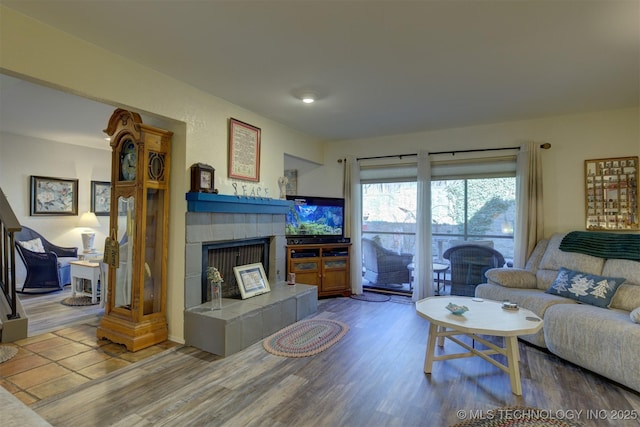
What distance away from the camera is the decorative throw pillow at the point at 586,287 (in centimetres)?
275

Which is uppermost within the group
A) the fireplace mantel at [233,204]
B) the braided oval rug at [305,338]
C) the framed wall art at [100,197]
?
the framed wall art at [100,197]

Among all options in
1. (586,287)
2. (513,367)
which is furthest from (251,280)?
(586,287)

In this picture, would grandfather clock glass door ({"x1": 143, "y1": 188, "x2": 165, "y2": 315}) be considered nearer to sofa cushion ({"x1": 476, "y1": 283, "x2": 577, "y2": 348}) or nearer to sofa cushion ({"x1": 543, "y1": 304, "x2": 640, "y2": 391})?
sofa cushion ({"x1": 476, "y1": 283, "x2": 577, "y2": 348})

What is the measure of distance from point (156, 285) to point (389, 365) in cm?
222

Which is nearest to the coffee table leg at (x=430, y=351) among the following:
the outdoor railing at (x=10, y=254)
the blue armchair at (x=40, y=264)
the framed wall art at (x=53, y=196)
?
the outdoor railing at (x=10, y=254)

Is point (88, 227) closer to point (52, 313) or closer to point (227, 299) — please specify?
point (52, 313)

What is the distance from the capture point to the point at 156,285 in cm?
Answer: 298

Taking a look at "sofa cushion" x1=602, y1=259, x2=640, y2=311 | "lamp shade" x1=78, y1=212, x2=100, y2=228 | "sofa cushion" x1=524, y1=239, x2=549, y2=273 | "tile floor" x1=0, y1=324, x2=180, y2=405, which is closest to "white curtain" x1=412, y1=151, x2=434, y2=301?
"sofa cushion" x1=524, y1=239, x2=549, y2=273

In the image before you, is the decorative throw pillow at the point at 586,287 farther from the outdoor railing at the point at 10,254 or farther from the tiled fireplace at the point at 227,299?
the outdoor railing at the point at 10,254

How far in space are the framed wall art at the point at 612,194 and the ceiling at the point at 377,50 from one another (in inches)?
25.4

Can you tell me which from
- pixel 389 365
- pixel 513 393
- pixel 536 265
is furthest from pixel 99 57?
pixel 536 265

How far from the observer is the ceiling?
184 cm

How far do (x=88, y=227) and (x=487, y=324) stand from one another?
629cm

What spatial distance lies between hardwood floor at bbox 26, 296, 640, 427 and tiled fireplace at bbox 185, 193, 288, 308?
0.76 m
